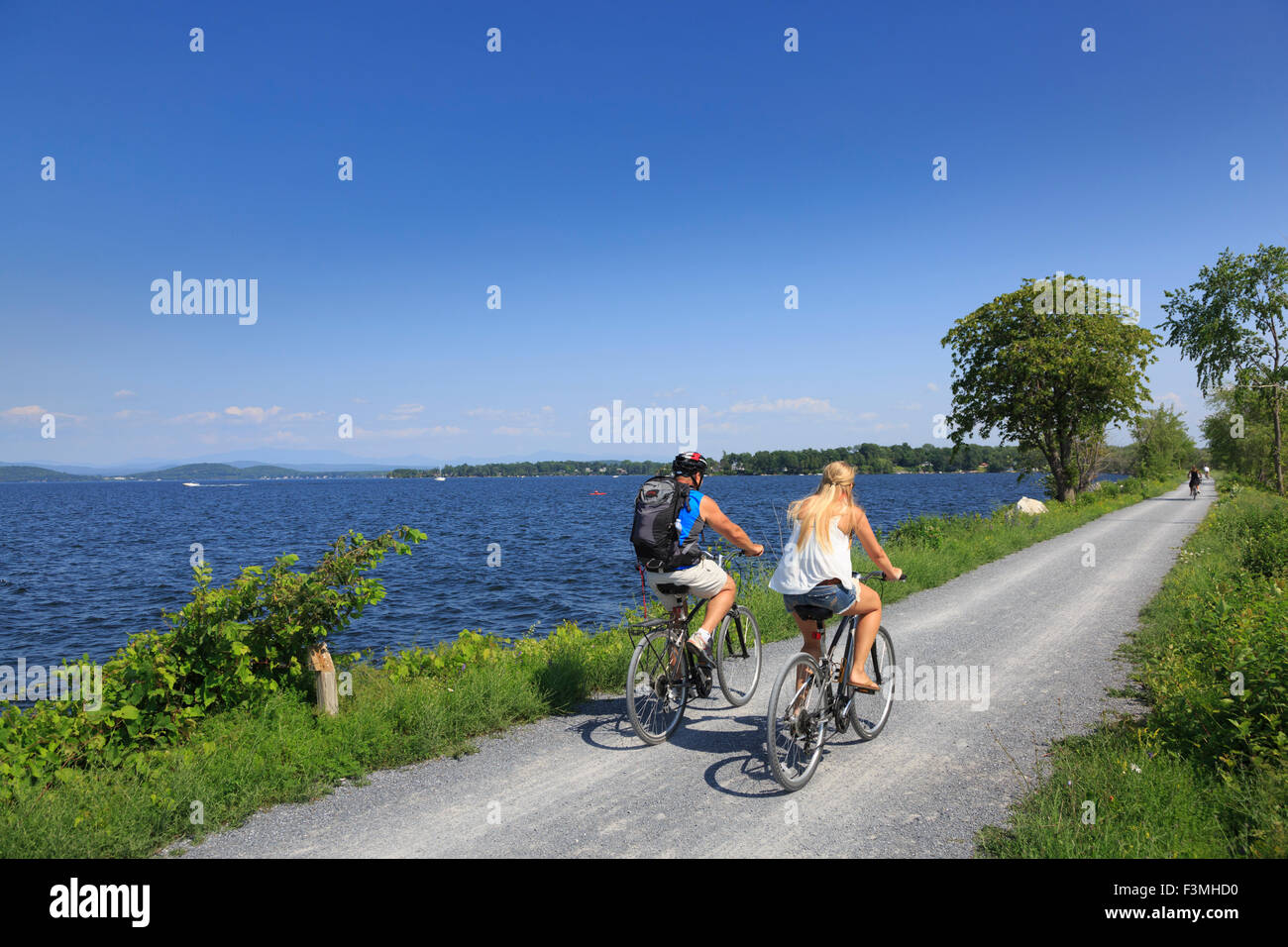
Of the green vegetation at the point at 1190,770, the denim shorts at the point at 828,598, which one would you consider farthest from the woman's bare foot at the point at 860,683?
the green vegetation at the point at 1190,770

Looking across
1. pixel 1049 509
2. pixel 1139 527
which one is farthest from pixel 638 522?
pixel 1049 509

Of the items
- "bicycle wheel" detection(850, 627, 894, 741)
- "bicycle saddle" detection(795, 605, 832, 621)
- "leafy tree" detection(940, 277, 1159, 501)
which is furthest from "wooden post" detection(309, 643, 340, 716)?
"leafy tree" detection(940, 277, 1159, 501)

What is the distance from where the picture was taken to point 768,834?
161 inches

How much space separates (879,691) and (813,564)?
2.08m

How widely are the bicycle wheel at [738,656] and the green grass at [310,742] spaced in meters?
1.23

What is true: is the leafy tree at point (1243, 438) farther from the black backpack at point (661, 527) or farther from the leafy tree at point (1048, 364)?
the black backpack at point (661, 527)

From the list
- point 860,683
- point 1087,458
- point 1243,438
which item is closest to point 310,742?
point 860,683

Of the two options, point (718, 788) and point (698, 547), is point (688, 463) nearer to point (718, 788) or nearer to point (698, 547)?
point (698, 547)

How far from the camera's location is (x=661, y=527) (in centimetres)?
554

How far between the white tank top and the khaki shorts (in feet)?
3.14

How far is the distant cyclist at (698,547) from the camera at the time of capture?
567cm

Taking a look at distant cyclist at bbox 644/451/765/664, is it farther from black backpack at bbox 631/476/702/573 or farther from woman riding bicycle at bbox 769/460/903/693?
woman riding bicycle at bbox 769/460/903/693

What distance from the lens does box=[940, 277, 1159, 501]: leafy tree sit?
26859mm
